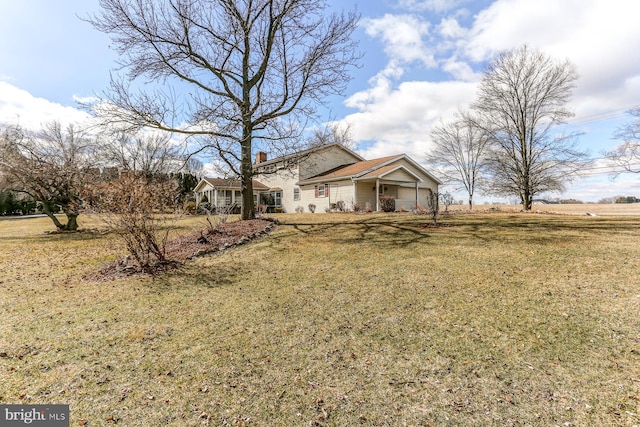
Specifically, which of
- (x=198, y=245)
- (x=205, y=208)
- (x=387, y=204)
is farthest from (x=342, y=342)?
(x=387, y=204)

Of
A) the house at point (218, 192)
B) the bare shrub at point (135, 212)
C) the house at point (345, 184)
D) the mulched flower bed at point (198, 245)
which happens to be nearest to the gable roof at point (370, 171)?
the house at point (345, 184)

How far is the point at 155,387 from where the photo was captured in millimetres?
2969

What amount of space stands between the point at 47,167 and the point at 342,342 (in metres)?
18.2

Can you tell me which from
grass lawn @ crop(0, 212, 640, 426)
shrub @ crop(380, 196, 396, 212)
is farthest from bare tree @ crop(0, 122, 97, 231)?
shrub @ crop(380, 196, 396, 212)

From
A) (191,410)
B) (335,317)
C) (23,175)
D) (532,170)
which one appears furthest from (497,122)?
(23,175)

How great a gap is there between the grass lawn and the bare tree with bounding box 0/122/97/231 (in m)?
9.88

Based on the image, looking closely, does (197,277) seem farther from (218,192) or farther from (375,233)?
(218,192)

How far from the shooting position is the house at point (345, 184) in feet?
72.8

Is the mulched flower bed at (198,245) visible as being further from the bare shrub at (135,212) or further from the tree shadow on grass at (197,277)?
the tree shadow on grass at (197,277)

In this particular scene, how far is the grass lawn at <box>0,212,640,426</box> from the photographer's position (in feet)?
8.71

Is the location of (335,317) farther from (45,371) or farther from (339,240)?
(339,240)

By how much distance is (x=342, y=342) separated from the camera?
3.79 meters

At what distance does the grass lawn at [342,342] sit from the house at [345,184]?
Result: 538 inches

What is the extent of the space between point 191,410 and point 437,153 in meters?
30.2
